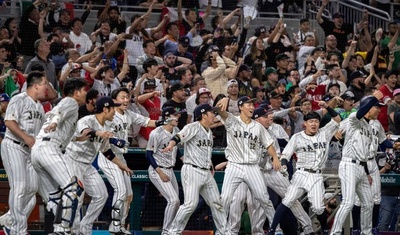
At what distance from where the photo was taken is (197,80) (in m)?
17.1

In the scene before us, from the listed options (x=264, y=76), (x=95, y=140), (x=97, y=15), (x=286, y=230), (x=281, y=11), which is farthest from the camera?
(x=281, y=11)

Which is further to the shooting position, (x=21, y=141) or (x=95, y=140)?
(x=95, y=140)

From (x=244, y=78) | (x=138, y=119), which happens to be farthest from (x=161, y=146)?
(x=244, y=78)

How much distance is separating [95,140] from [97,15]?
21.3ft

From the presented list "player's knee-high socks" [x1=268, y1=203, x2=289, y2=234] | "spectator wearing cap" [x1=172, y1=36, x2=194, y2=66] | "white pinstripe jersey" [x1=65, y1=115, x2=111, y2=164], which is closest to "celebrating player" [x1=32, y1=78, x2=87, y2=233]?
"white pinstripe jersey" [x1=65, y1=115, x2=111, y2=164]

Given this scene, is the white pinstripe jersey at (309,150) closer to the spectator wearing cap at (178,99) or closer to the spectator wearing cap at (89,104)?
the spectator wearing cap at (178,99)

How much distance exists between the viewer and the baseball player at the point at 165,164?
49.3 ft

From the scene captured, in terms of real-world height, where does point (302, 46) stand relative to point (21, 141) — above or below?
above

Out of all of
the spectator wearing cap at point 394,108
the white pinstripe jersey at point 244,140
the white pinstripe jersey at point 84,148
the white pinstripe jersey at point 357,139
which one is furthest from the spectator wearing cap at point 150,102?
the spectator wearing cap at point 394,108

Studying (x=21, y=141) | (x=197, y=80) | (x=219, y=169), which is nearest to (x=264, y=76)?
(x=197, y=80)

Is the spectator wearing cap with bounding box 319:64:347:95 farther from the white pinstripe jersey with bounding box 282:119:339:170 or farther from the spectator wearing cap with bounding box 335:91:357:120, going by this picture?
the white pinstripe jersey with bounding box 282:119:339:170

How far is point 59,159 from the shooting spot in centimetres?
1248

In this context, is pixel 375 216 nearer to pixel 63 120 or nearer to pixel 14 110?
pixel 63 120

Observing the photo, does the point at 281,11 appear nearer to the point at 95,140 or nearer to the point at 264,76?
the point at 264,76
